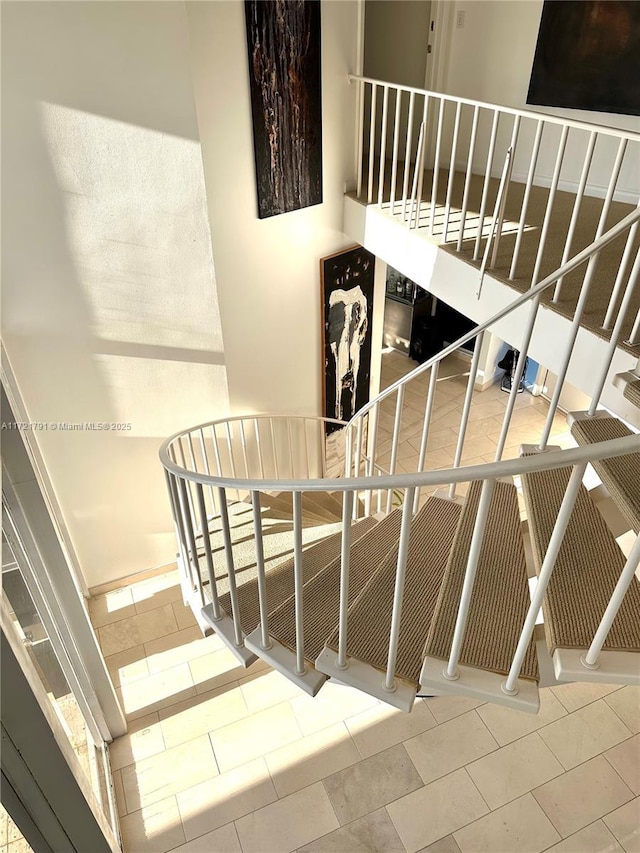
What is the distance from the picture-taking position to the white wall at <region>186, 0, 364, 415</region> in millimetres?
3480

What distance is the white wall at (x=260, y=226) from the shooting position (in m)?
3.48

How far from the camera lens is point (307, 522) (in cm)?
418

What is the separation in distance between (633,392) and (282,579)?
1.77 m

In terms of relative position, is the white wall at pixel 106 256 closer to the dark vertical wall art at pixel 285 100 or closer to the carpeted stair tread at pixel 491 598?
the dark vertical wall art at pixel 285 100

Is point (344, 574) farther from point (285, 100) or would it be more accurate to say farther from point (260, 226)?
point (285, 100)

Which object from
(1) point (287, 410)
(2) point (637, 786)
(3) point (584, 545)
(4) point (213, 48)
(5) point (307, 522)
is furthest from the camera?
(1) point (287, 410)

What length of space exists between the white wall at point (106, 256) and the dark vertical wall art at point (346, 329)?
→ 1143 mm

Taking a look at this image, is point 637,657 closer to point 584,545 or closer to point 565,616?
point 565,616

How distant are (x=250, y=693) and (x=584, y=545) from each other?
8.02ft

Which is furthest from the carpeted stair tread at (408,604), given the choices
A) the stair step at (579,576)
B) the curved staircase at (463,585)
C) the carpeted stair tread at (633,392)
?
the carpeted stair tread at (633,392)

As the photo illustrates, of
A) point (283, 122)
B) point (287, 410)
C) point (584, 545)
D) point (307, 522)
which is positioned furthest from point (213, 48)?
point (584, 545)

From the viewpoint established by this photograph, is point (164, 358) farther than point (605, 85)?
No

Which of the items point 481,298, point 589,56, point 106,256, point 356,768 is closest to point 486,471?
point 481,298

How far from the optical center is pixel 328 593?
243 cm
